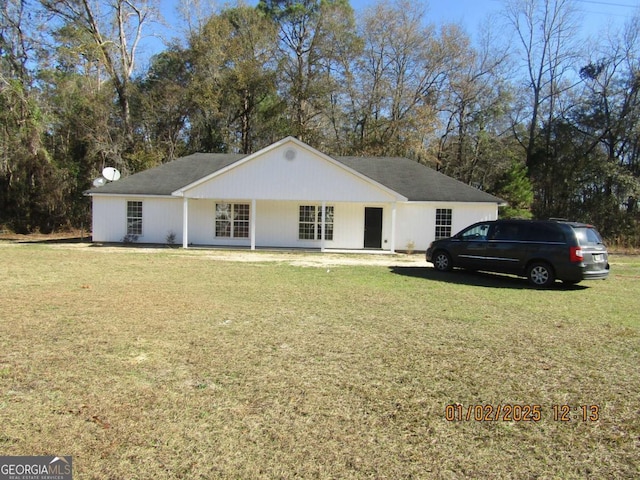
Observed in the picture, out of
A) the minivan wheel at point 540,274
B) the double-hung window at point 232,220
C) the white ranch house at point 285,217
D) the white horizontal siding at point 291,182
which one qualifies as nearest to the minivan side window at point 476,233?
the minivan wheel at point 540,274

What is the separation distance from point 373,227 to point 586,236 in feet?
36.0

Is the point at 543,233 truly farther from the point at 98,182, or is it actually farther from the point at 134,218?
the point at 98,182

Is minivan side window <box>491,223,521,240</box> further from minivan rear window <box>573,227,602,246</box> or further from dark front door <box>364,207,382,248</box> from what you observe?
dark front door <box>364,207,382,248</box>

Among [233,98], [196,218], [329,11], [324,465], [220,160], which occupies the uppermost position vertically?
[329,11]

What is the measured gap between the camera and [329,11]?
33.5 meters

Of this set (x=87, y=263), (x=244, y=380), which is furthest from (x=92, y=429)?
(x=87, y=263)

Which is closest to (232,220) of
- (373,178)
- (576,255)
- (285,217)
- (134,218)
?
(285,217)

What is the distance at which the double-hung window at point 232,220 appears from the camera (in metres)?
20.9

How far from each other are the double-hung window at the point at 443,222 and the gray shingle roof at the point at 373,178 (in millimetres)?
670

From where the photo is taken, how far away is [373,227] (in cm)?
2083

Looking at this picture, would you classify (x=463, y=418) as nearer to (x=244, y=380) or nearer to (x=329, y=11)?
(x=244, y=380)

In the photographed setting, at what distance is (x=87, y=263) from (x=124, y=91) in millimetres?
22957

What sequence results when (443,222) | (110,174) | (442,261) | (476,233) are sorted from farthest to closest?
1. (110,174)
2. (443,222)
3. (442,261)
4. (476,233)

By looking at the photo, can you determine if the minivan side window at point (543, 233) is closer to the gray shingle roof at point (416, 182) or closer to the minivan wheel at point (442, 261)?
→ the minivan wheel at point (442, 261)
